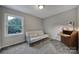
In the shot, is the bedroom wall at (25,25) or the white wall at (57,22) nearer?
the bedroom wall at (25,25)

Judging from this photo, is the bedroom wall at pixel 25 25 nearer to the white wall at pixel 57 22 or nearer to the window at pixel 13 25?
the window at pixel 13 25

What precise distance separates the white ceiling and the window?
19cm

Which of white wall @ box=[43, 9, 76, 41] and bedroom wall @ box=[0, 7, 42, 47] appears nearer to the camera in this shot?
bedroom wall @ box=[0, 7, 42, 47]

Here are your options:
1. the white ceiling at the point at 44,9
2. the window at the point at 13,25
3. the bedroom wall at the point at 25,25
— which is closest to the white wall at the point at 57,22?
the white ceiling at the point at 44,9

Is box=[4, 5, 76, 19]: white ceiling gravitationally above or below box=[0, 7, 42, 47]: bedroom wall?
above

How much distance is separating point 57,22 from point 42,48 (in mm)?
677

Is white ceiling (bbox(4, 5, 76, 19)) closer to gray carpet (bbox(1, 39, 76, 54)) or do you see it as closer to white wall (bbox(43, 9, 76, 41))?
white wall (bbox(43, 9, 76, 41))

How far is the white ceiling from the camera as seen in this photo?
1454 millimetres

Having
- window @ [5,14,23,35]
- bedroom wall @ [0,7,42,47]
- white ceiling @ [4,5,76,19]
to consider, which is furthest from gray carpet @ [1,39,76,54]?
white ceiling @ [4,5,76,19]

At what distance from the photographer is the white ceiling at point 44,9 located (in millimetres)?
1454

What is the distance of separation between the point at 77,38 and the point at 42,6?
3.36 ft

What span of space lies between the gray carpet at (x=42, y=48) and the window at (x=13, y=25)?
305 mm

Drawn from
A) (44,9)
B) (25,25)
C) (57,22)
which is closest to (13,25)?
(25,25)
